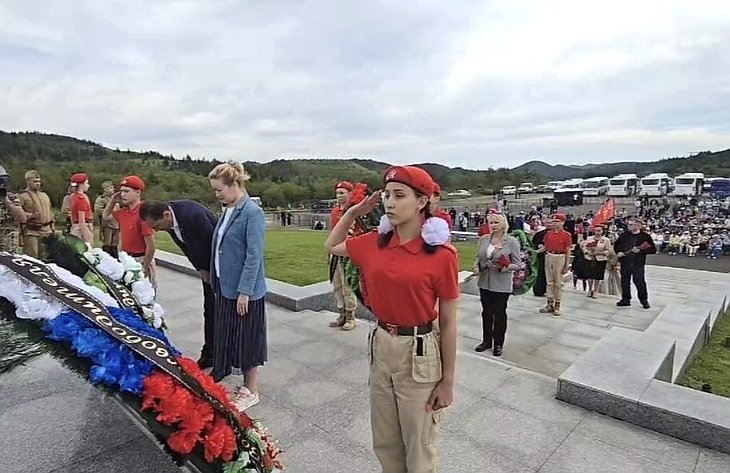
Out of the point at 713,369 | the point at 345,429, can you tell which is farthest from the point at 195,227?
the point at 713,369

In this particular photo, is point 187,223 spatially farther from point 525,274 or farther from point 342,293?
point 525,274

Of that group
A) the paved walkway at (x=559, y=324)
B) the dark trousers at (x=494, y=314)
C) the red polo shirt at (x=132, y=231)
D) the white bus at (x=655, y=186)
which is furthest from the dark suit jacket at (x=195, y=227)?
the white bus at (x=655, y=186)

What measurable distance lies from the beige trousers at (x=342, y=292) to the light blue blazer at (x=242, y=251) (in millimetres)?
2188

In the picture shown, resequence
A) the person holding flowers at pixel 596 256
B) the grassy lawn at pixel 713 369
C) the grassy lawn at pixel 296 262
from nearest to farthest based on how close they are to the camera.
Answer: the grassy lawn at pixel 713 369, the grassy lawn at pixel 296 262, the person holding flowers at pixel 596 256

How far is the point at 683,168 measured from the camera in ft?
306

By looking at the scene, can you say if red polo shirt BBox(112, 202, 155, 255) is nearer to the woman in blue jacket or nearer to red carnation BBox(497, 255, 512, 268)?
the woman in blue jacket

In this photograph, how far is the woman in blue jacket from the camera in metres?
3.20

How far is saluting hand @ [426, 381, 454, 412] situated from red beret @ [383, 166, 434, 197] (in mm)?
866

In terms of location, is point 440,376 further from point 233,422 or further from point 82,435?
point 82,435

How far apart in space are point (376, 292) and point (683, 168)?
111723 millimetres

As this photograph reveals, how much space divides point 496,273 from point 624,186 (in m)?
54.5

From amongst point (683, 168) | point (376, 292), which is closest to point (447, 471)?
point (376, 292)

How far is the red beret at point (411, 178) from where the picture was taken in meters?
2.04

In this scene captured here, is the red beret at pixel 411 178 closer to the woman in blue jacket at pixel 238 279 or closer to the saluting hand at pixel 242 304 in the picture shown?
the woman in blue jacket at pixel 238 279
